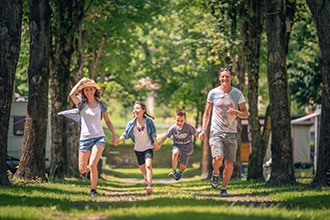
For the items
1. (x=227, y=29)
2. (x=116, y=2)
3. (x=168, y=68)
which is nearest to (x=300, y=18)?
(x=227, y=29)

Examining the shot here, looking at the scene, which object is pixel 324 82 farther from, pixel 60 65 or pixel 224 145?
pixel 60 65

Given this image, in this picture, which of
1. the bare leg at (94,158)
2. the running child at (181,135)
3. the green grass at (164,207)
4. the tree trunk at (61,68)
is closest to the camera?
the green grass at (164,207)

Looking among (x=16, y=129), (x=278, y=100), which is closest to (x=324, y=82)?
(x=278, y=100)

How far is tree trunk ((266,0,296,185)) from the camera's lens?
1972 centimetres

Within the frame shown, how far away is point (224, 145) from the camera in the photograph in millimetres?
15539

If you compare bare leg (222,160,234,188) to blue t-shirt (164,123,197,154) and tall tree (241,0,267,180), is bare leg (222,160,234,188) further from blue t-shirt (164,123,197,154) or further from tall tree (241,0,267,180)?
tall tree (241,0,267,180)

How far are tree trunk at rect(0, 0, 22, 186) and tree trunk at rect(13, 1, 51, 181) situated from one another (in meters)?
A: 3.13

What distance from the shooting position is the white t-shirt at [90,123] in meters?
15.2

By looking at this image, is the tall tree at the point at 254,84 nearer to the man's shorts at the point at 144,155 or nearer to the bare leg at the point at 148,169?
the man's shorts at the point at 144,155

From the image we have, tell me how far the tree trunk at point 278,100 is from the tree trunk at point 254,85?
6.69 m

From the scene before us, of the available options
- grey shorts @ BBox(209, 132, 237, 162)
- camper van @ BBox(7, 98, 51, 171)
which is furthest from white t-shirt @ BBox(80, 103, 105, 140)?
camper van @ BBox(7, 98, 51, 171)

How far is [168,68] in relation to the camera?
50.4m

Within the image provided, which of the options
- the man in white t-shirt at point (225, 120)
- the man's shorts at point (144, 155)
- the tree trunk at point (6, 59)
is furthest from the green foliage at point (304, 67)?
the tree trunk at point (6, 59)

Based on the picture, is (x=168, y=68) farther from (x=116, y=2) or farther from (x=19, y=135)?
(x=116, y=2)
